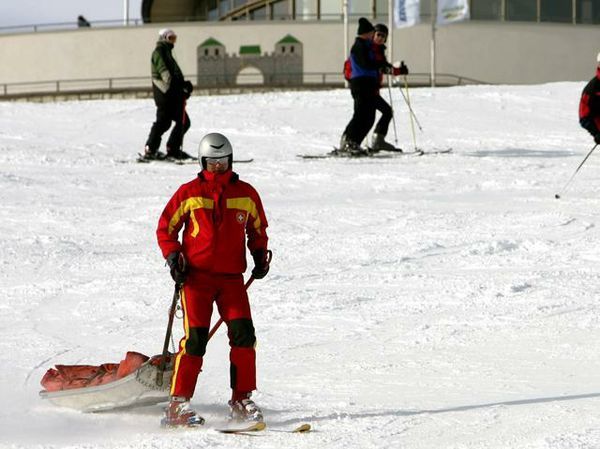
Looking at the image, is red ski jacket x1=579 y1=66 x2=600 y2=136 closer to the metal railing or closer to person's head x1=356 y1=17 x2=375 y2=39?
person's head x1=356 y1=17 x2=375 y2=39

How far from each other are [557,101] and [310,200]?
9.93 meters

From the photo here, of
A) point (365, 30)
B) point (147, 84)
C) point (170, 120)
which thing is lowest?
point (170, 120)

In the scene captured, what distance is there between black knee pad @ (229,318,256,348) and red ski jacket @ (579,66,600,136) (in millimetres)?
6185

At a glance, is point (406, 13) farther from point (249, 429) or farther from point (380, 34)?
point (249, 429)

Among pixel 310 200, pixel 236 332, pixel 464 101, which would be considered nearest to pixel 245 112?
pixel 464 101

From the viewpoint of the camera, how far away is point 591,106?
10539mm

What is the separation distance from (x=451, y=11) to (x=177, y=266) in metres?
27.0

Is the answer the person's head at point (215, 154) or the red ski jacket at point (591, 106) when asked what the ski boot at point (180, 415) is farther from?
the red ski jacket at point (591, 106)

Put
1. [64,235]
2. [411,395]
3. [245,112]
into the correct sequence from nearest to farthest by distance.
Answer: [411,395], [64,235], [245,112]

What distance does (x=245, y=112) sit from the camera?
19281 mm

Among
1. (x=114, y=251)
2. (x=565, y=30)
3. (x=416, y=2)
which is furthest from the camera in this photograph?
(x=565, y=30)

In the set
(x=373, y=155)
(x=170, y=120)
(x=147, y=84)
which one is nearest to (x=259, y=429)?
(x=170, y=120)

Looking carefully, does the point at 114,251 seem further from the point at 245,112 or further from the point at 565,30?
the point at 565,30

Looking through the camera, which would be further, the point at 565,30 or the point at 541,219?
the point at 565,30
